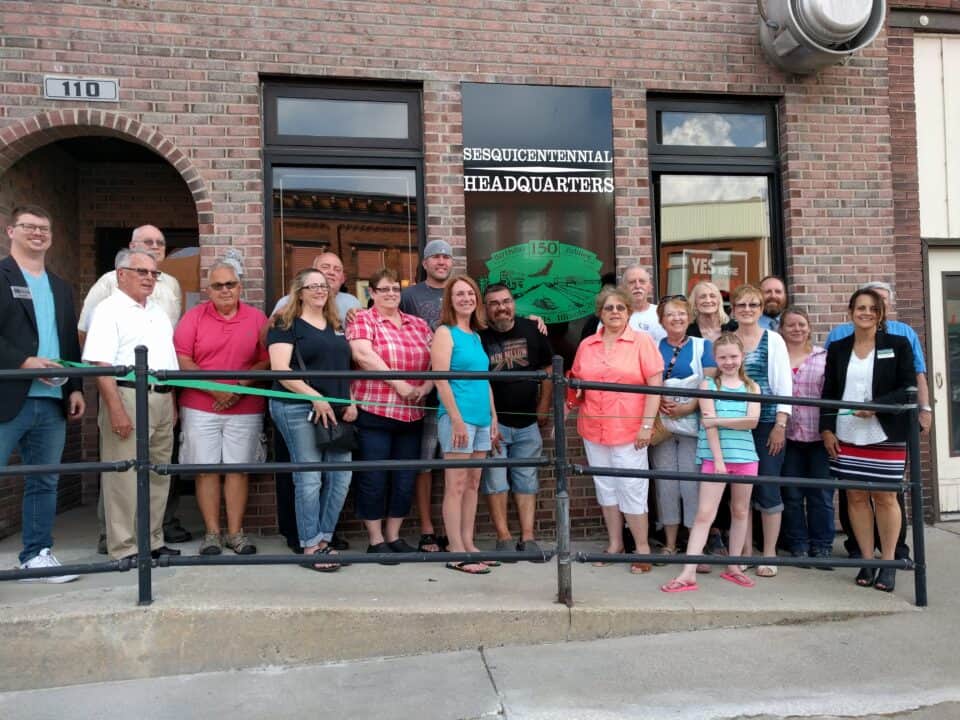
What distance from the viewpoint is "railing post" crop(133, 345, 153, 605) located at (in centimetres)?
350

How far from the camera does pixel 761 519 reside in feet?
16.6

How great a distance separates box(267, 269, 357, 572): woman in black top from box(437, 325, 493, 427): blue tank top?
2.06 ft

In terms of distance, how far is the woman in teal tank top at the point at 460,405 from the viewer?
14.4 ft

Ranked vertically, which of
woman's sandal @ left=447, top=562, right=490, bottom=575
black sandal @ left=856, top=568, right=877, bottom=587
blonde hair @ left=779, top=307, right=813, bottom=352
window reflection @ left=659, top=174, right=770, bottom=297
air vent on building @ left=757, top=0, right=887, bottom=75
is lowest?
black sandal @ left=856, top=568, right=877, bottom=587

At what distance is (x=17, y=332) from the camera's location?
4023 mm

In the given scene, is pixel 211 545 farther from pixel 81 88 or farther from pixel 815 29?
pixel 815 29

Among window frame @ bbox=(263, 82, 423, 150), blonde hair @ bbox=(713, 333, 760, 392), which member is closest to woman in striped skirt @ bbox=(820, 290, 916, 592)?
blonde hair @ bbox=(713, 333, 760, 392)

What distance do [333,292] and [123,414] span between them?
4.60ft

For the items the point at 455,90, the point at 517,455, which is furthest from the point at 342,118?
the point at 517,455

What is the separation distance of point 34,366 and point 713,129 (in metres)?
5.09

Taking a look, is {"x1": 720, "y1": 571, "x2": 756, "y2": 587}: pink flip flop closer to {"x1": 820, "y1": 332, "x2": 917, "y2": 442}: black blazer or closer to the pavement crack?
{"x1": 820, "y1": 332, "x2": 917, "y2": 442}: black blazer

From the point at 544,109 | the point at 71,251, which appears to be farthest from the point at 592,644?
the point at 71,251

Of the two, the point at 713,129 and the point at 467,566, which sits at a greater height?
the point at 713,129

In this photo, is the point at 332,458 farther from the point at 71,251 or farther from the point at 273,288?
the point at 71,251
